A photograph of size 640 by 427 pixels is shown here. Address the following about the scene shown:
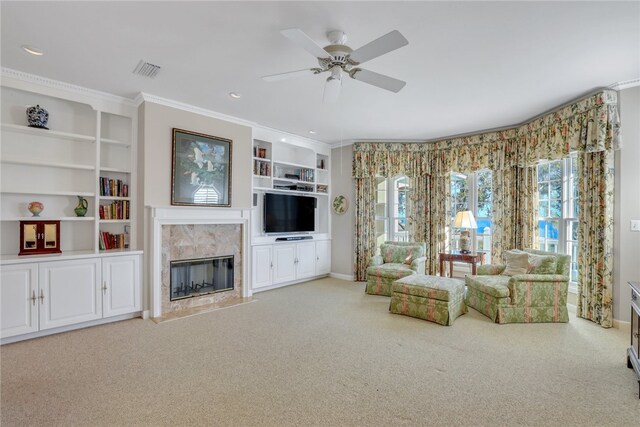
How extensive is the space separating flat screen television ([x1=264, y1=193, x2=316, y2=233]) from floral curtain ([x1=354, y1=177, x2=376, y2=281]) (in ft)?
2.98

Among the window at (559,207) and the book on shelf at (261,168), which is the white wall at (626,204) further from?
the book on shelf at (261,168)

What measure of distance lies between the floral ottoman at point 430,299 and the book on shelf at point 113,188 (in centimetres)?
372

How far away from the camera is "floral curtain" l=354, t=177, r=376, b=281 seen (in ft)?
19.6

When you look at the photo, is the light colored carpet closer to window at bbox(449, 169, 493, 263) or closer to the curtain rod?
window at bbox(449, 169, 493, 263)

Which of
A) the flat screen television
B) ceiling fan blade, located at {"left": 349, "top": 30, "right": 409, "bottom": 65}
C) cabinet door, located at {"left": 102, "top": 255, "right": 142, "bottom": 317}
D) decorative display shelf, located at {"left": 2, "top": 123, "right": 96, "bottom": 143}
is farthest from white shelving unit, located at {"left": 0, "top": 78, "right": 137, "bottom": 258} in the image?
ceiling fan blade, located at {"left": 349, "top": 30, "right": 409, "bottom": 65}

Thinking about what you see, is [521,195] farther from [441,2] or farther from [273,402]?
[273,402]

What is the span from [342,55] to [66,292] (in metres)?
3.71

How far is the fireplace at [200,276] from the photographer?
13.5 ft

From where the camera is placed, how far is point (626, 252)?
338 centimetres

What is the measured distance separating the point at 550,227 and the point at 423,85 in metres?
3.03

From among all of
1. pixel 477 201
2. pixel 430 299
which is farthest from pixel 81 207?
pixel 477 201

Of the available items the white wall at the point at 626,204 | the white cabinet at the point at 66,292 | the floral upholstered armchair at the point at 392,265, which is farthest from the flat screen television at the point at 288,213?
the white wall at the point at 626,204

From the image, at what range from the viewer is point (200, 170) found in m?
4.25

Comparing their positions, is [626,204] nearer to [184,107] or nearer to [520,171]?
[520,171]
